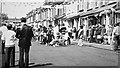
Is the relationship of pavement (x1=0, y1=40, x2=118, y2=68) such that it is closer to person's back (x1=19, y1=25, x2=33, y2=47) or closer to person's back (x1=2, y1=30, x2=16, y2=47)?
person's back (x1=19, y1=25, x2=33, y2=47)

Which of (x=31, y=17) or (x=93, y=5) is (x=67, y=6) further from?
(x=31, y=17)

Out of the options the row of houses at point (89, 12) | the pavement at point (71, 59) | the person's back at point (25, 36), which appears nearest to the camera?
the person's back at point (25, 36)

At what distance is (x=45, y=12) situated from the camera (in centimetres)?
5762

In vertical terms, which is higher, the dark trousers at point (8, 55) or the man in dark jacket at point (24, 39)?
the man in dark jacket at point (24, 39)

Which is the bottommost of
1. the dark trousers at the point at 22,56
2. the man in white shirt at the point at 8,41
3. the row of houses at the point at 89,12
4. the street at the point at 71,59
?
the street at the point at 71,59

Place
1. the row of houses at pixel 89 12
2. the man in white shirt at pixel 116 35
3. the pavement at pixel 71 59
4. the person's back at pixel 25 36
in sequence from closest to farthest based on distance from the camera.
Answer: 1. the person's back at pixel 25 36
2. the pavement at pixel 71 59
3. the man in white shirt at pixel 116 35
4. the row of houses at pixel 89 12

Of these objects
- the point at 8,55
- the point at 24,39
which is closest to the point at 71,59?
the point at 24,39

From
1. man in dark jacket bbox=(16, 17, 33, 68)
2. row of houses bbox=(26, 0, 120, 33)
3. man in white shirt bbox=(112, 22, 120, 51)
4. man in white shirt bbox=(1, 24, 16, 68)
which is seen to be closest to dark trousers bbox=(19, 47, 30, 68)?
man in dark jacket bbox=(16, 17, 33, 68)

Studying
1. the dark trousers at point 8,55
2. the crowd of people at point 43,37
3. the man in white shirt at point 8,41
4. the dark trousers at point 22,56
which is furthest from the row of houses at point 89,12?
the dark trousers at point 22,56

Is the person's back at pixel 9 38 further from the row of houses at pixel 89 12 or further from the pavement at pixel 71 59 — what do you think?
the row of houses at pixel 89 12

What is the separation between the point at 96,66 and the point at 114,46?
20.2 feet

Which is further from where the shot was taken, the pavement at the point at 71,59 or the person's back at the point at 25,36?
the pavement at the point at 71,59

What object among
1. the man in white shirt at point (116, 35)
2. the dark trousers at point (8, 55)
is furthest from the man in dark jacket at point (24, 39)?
the man in white shirt at point (116, 35)

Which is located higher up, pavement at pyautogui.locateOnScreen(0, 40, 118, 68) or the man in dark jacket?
the man in dark jacket
